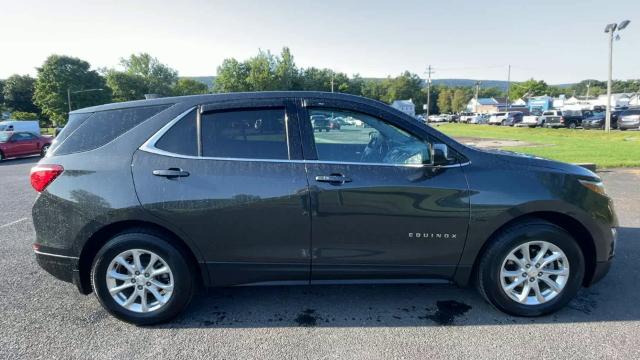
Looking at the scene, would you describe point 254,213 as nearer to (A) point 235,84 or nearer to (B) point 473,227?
(B) point 473,227

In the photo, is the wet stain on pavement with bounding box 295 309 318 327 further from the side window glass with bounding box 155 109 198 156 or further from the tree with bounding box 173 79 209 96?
the tree with bounding box 173 79 209 96

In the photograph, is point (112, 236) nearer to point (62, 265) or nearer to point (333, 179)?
point (62, 265)

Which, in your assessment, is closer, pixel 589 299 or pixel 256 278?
pixel 256 278

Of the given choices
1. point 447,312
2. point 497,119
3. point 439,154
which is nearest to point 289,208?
point 439,154

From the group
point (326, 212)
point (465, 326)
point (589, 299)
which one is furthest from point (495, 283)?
point (326, 212)

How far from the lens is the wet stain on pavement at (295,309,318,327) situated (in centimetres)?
285

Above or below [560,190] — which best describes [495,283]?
below

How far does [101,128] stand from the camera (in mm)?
2889

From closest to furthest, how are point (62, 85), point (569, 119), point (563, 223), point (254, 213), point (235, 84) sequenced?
point (254, 213), point (563, 223), point (569, 119), point (62, 85), point (235, 84)

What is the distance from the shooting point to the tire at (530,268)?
9.27 feet

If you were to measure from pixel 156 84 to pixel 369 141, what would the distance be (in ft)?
310

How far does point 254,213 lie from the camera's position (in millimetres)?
2699

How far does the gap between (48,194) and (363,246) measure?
2.47 meters

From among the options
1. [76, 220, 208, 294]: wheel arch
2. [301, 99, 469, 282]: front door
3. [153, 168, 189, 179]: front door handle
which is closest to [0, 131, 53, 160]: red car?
[76, 220, 208, 294]: wheel arch
